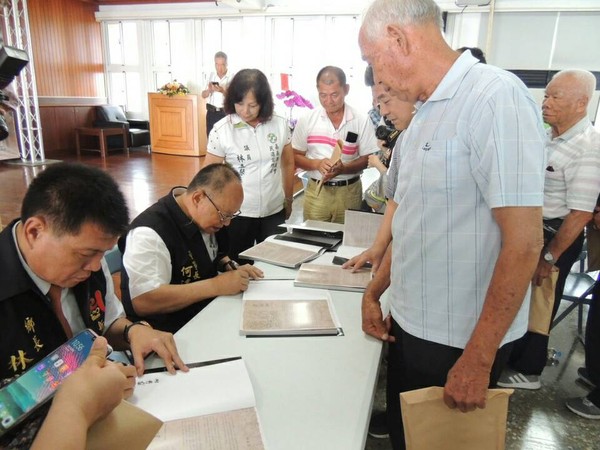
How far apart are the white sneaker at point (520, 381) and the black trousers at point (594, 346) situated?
222mm

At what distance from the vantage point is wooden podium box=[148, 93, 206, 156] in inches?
326

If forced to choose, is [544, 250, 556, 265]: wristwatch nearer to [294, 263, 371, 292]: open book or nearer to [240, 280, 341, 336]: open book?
[294, 263, 371, 292]: open book

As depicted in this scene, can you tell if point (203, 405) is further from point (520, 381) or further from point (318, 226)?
point (520, 381)

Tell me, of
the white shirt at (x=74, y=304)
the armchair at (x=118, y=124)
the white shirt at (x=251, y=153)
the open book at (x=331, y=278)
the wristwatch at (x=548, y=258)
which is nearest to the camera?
the white shirt at (x=74, y=304)

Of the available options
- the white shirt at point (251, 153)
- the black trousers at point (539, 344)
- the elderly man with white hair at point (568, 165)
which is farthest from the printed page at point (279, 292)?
the black trousers at point (539, 344)

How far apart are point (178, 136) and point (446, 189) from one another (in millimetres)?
8322

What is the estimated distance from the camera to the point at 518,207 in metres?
0.79

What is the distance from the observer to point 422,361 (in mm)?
1015

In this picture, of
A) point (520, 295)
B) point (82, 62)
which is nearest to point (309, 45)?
point (82, 62)

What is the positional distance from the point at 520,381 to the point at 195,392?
185 cm

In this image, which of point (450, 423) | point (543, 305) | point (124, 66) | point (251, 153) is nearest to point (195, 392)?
point (450, 423)

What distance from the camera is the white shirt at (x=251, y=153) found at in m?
2.25

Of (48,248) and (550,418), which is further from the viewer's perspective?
(550,418)

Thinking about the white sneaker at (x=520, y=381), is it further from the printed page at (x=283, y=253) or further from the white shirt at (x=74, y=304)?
the white shirt at (x=74, y=304)
